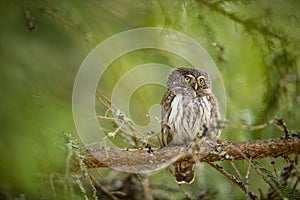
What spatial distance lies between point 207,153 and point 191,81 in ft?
4.47

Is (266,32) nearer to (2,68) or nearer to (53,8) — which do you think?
(53,8)

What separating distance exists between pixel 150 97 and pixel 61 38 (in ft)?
2.77

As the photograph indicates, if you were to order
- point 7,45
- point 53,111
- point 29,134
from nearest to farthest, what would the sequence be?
point 29,134 → point 53,111 → point 7,45

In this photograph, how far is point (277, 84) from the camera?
2783 millimetres

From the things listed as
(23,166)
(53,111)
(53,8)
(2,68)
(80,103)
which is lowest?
(23,166)

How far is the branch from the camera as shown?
8.27 ft

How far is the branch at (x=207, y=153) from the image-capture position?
2.52 metres

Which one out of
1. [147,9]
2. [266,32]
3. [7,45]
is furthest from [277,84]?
[7,45]

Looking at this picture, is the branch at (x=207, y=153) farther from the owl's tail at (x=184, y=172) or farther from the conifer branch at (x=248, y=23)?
the owl's tail at (x=184, y=172)

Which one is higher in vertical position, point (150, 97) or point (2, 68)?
point (150, 97)

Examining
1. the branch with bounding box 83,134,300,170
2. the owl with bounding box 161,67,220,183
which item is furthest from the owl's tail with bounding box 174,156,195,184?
the branch with bounding box 83,134,300,170

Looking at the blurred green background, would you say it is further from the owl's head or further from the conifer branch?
the owl's head

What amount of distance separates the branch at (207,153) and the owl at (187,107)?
3.52 ft

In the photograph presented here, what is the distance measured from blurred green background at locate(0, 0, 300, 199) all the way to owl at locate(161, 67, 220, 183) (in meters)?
0.59
